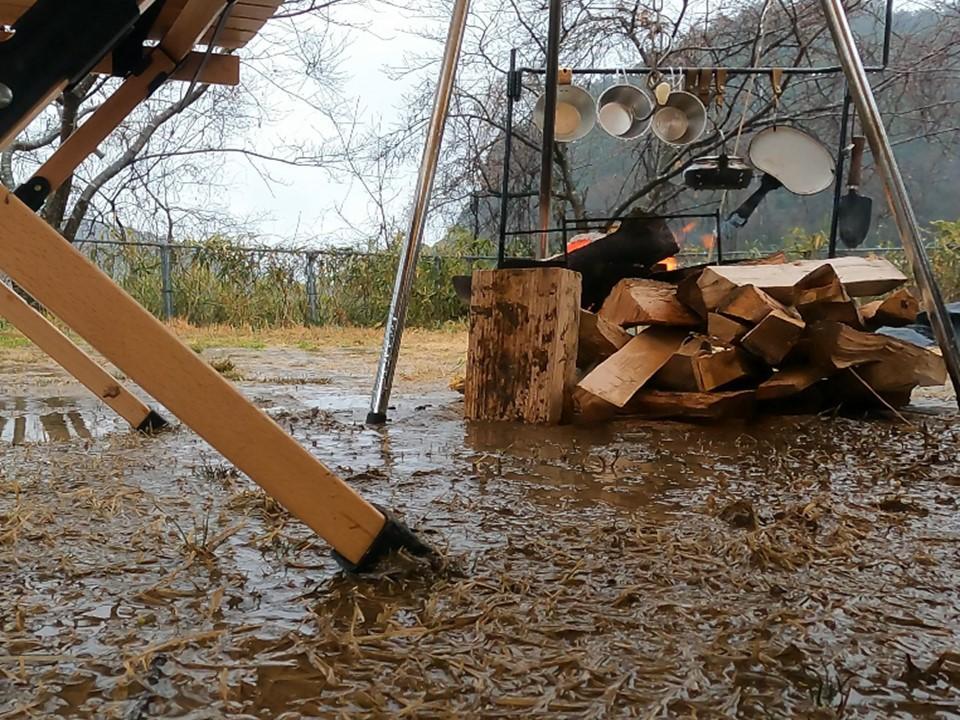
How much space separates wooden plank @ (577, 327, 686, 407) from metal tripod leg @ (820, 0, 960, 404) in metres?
0.82

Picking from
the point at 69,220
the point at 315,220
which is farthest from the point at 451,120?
the point at 69,220

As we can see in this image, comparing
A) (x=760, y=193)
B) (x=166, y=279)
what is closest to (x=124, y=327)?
(x=760, y=193)

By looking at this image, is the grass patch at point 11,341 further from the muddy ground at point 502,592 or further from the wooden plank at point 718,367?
the wooden plank at point 718,367

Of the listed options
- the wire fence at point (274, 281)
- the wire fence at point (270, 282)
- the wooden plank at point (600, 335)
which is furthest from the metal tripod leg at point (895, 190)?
the wire fence at point (270, 282)

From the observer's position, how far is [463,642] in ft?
3.20

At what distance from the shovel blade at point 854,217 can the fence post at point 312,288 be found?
301 inches

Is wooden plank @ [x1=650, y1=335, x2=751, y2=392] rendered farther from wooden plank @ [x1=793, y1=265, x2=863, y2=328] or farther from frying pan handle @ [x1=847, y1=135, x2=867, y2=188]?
frying pan handle @ [x1=847, y1=135, x2=867, y2=188]

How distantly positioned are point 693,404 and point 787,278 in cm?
58

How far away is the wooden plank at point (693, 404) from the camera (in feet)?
9.32

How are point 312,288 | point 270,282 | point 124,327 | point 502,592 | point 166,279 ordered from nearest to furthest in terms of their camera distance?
point 124,327 → point 502,592 → point 166,279 → point 270,282 → point 312,288

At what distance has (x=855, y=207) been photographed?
502cm

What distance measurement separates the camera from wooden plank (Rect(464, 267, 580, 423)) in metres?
2.83

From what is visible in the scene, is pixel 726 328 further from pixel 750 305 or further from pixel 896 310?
pixel 896 310

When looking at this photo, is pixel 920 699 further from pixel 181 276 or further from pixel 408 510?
pixel 181 276
